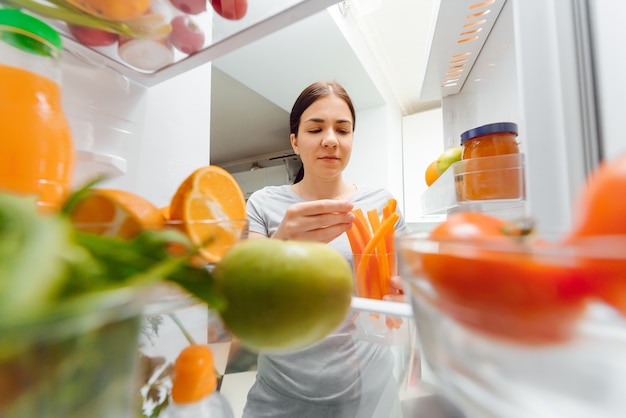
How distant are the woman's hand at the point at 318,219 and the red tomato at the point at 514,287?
0.31 meters

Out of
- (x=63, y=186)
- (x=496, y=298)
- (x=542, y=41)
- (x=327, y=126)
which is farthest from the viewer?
(x=327, y=126)

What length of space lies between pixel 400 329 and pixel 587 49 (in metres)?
0.41

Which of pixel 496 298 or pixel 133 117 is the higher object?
pixel 133 117

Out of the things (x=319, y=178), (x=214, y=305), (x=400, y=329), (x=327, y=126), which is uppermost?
(x=327, y=126)

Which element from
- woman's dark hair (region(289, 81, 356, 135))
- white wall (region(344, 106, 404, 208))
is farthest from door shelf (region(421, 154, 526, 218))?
white wall (region(344, 106, 404, 208))

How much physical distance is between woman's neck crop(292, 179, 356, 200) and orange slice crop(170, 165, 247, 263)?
80cm

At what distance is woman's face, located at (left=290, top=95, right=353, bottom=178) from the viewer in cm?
99

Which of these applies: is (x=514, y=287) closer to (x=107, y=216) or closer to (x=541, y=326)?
(x=541, y=326)

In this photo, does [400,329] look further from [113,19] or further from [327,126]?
[327,126]

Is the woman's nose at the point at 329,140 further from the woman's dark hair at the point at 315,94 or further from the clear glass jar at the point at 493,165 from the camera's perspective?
the clear glass jar at the point at 493,165

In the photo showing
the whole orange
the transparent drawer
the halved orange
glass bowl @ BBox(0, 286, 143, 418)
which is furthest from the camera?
the whole orange

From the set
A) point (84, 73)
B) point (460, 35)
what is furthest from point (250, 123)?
point (84, 73)

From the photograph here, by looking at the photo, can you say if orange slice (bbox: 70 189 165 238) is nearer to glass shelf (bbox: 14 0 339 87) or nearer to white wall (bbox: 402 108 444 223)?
glass shelf (bbox: 14 0 339 87)

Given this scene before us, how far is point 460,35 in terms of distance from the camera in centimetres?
67
